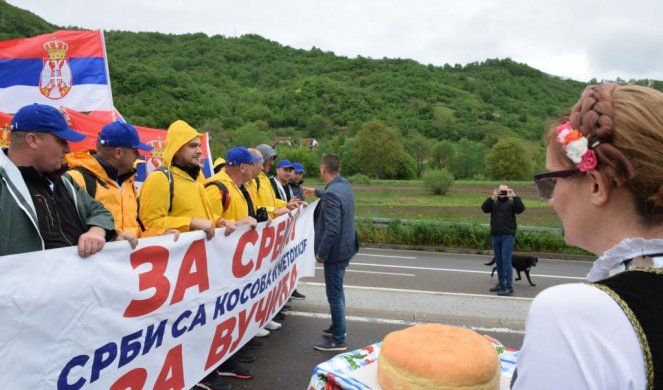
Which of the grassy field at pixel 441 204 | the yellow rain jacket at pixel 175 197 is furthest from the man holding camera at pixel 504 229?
the grassy field at pixel 441 204

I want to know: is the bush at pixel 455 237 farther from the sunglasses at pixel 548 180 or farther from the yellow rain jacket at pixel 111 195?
the sunglasses at pixel 548 180

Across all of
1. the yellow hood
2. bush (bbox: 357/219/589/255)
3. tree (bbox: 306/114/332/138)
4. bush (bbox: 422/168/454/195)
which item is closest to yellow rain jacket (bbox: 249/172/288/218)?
the yellow hood

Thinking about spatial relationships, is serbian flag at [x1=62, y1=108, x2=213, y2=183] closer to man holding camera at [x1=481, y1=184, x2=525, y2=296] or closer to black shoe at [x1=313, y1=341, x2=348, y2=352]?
black shoe at [x1=313, y1=341, x2=348, y2=352]

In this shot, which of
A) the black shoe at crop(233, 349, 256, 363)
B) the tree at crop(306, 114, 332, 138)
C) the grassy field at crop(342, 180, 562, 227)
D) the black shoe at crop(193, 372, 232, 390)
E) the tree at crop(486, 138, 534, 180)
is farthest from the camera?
the tree at crop(306, 114, 332, 138)

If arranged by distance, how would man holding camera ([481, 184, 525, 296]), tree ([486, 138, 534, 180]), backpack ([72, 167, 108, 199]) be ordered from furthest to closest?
tree ([486, 138, 534, 180]) → man holding camera ([481, 184, 525, 296]) → backpack ([72, 167, 108, 199])

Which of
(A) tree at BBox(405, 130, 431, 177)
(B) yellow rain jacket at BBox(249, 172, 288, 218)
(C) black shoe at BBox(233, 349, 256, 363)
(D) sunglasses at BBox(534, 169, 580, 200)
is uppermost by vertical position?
(A) tree at BBox(405, 130, 431, 177)

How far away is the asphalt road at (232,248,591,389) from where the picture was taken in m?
4.85

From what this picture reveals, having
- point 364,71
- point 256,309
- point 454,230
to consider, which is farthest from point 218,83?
point 256,309

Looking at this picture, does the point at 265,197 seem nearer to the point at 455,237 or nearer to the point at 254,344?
the point at 254,344

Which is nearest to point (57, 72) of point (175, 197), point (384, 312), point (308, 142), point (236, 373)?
point (175, 197)

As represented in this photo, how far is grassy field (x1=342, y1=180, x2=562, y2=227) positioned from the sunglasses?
61.4 feet

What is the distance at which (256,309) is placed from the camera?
15.3 ft

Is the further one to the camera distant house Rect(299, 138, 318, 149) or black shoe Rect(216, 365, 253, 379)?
distant house Rect(299, 138, 318, 149)

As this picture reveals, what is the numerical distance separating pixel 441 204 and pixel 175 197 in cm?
2885
